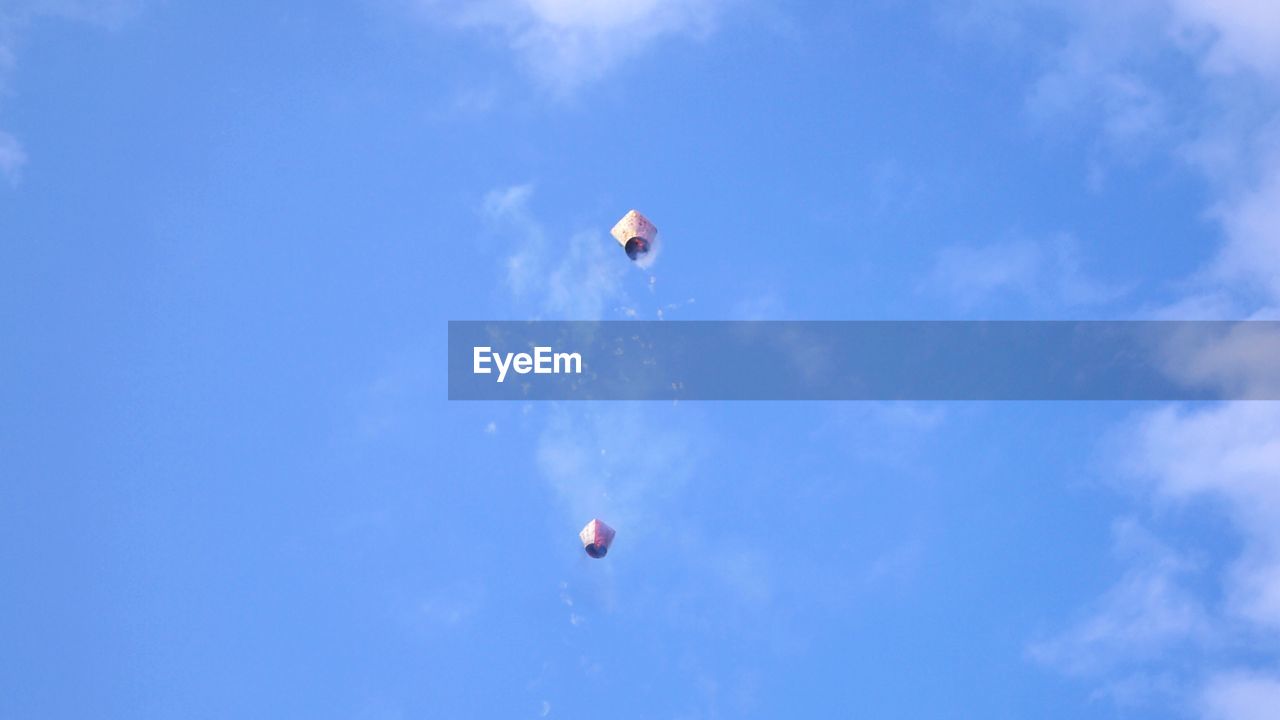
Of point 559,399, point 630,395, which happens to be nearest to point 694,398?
point 630,395

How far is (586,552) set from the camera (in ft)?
181

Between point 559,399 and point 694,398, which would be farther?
point 694,398

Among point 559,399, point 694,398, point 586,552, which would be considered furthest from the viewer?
point 694,398

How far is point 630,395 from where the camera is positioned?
60656mm

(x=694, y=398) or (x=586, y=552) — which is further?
(x=694, y=398)

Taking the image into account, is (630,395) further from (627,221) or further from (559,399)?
(627,221)

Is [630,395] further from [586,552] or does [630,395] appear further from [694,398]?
[586,552]

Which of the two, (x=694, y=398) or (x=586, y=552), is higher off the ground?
(x=694, y=398)

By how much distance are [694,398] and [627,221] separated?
1108cm

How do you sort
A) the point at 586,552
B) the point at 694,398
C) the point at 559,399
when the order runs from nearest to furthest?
the point at 586,552
the point at 559,399
the point at 694,398

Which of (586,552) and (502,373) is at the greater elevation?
(502,373)

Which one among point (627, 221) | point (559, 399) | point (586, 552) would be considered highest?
point (627, 221)

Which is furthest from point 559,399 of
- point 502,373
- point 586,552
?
point 586,552

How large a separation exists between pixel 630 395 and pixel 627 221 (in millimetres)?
9113
